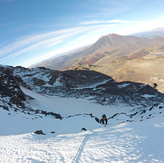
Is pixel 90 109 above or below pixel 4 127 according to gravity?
below

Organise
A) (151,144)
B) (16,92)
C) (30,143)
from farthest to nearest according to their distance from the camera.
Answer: (16,92) < (30,143) < (151,144)

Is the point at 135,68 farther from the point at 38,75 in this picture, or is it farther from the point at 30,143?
the point at 30,143

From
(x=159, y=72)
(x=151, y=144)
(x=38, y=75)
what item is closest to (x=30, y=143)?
(x=151, y=144)

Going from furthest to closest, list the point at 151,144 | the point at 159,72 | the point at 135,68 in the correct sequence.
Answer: the point at 135,68
the point at 159,72
the point at 151,144

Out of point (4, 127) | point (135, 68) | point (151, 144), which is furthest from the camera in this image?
point (135, 68)

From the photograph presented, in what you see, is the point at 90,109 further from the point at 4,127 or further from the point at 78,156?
the point at 78,156

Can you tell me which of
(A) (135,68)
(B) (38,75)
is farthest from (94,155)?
(A) (135,68)

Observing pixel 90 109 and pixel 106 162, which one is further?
pixel 90 109

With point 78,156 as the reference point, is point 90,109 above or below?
below

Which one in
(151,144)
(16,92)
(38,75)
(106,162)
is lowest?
(151,144)
